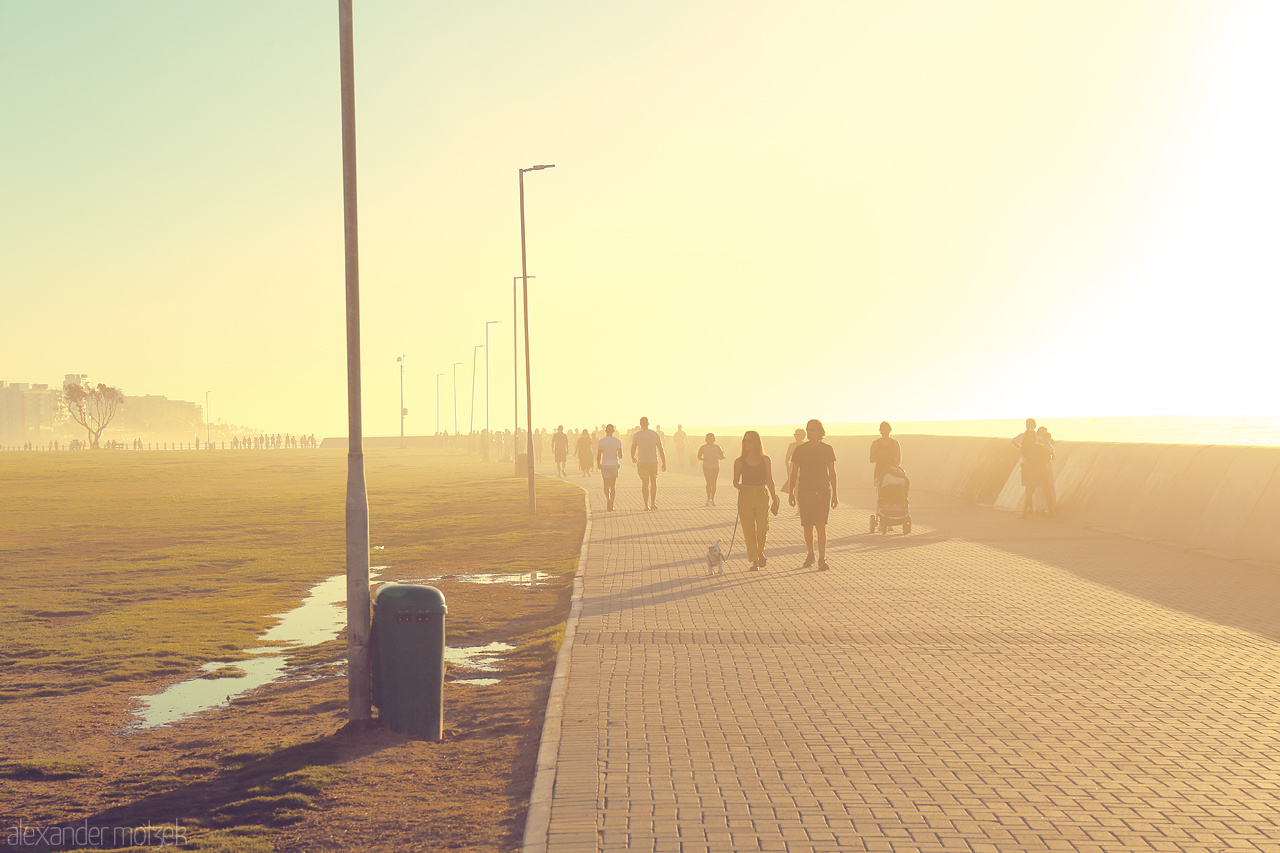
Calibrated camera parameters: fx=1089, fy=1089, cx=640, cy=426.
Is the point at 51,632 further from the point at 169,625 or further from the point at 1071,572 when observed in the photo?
the point at 1071,572

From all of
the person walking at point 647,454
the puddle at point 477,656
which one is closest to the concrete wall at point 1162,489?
the person walking at point 647,454

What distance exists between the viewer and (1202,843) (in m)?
4.70

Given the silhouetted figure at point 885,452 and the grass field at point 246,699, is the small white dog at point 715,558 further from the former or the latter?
the silhouetted figure at point 885,452

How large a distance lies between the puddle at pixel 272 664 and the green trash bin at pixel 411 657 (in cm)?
172

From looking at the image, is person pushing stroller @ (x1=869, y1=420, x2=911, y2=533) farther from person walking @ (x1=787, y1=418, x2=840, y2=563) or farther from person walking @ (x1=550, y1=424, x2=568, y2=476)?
person walking @ (x1=550, y1=424, x2=568, y2=476)

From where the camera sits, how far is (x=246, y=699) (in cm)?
838

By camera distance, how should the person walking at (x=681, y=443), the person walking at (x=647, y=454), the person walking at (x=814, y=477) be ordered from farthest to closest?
1. the person walking at (x=681, y=443)
2. the person walking at (x=647, y=454)
3. the person walking at (x=814, y=477)

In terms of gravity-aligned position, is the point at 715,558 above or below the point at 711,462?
below

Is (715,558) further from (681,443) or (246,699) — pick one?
(681,443)

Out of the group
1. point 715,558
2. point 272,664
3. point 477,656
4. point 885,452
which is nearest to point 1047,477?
point 885,452

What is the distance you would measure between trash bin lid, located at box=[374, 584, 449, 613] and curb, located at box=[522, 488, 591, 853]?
3.34ft

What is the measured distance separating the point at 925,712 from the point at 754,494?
7.34 m

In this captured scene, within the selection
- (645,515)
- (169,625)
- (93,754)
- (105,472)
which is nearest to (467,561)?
(169,625)

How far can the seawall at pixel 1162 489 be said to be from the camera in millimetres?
14633
